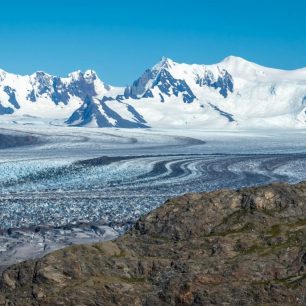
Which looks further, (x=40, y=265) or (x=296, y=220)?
(x=296, y=220)

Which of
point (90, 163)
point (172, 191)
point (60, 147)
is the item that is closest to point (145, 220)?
point (172, 191)

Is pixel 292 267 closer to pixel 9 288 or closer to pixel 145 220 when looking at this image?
pixel 145 220

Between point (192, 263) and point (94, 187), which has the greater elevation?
point (192, 263)

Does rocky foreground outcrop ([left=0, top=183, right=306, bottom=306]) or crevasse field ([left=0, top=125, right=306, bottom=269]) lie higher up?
rocky foreground outcrop ([left=0, top=183, right=306, bottom=306])

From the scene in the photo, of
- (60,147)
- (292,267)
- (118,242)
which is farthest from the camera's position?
(60,147)

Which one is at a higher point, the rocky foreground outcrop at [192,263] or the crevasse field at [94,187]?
the rocky foreground outcrop at [192,263]

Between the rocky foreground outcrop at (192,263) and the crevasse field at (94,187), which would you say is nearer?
the rocky foreground outcrop at (192,263)

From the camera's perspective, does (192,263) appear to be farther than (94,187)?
No

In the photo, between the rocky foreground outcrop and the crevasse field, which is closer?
the rocky foreground outcrop
